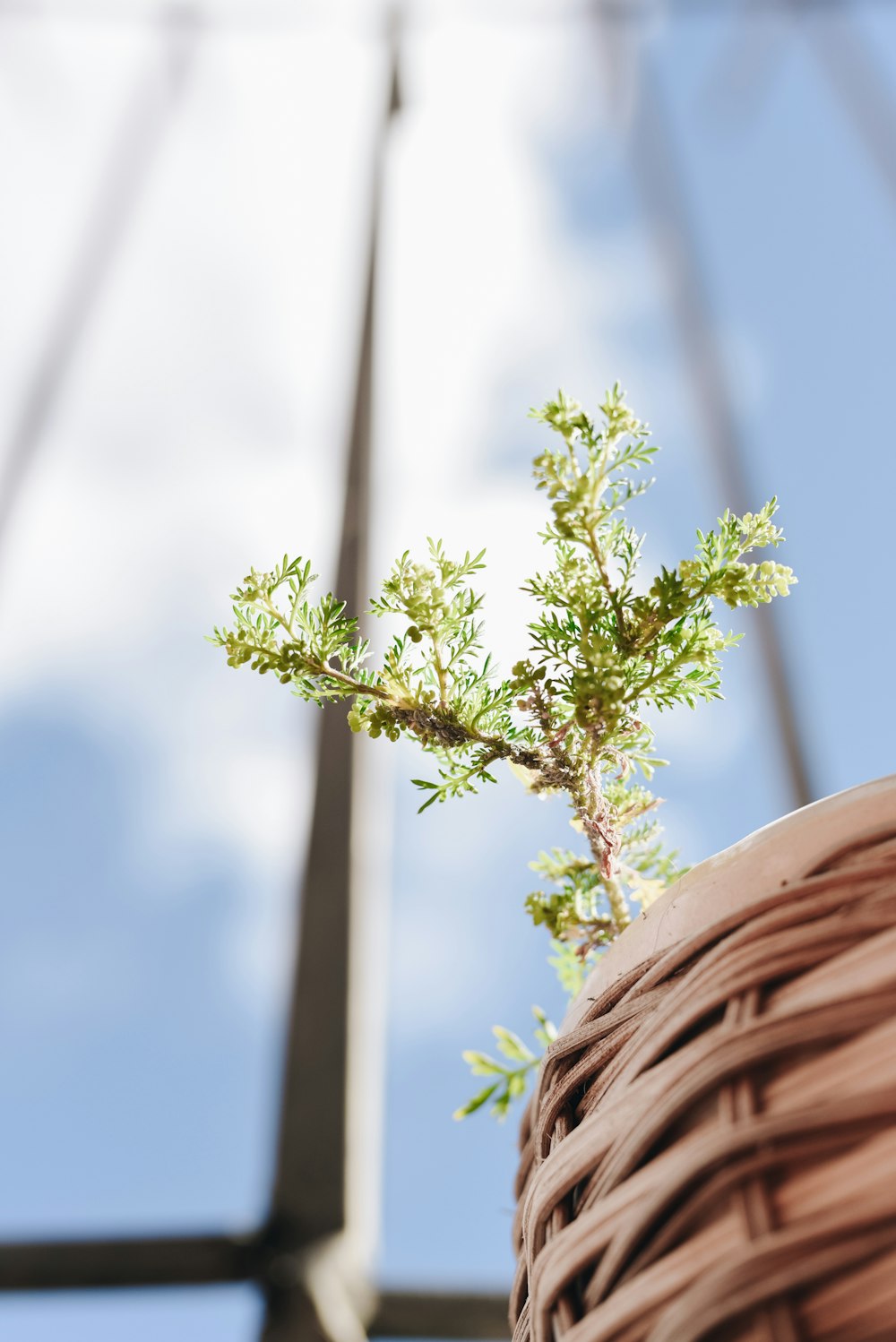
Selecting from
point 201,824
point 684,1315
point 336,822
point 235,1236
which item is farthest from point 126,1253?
point 201,824

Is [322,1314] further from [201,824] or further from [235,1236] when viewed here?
[201,824]

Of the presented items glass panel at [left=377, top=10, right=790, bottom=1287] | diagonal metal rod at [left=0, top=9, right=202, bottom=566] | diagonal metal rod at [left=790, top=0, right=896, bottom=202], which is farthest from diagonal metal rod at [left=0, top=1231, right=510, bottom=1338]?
diagonal metal rod at [left=790, top=0, right=896, bottom=202]

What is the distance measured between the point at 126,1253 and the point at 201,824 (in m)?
1.54

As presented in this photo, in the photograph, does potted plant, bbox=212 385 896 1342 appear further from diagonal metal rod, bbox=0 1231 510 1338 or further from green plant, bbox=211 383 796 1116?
diagonal metal rod, bbox=0 1231 510 1338

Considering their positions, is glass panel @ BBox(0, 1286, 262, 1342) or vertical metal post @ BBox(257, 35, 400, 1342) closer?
vertical metal post @ BBox(257, 35, 400, 1342)

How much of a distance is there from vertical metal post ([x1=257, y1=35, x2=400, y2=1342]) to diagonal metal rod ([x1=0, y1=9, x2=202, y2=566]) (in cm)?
97

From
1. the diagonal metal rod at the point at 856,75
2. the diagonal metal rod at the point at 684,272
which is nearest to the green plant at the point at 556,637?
the diagonal metal rod at the point at 684,272

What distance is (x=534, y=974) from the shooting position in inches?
105

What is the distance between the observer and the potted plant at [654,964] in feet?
0.78

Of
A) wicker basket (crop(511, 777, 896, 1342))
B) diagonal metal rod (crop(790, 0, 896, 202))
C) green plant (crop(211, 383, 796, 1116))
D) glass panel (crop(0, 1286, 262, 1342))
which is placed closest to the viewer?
wicker basket (crop(511, 777, 896, 1342))

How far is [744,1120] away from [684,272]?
2680 mm

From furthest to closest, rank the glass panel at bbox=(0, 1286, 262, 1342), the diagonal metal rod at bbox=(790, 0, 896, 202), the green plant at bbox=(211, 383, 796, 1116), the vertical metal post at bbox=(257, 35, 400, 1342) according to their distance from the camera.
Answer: the diagonal metal rod at bbox=(790, 0, 896, 202) < the glass panel at bbox=(0, 1286, 262, 1342) < the vertical metal post at bbox=(257, 35, 400, 1342) < the green plant at bbox=(211, 383, 796, 1116)

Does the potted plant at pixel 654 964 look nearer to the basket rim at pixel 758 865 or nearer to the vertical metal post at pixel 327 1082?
the basket rim at pixel 758 865

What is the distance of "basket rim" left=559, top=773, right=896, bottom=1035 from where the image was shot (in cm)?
30
